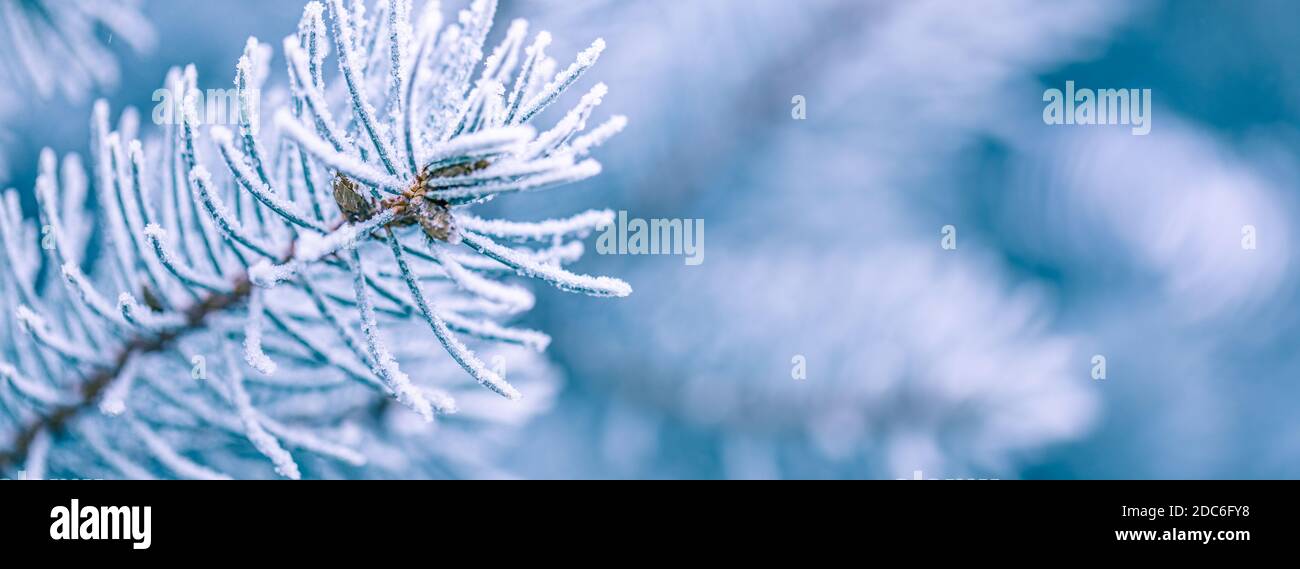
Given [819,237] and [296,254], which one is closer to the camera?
[296,254]

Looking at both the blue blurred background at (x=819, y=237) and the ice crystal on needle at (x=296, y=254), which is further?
the blue blurred background at (x=819, y=237)

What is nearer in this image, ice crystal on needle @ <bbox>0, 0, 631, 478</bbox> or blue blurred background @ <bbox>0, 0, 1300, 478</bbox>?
ice crystal on needle @ <bbox>0, 0, 631, 478</bbox>

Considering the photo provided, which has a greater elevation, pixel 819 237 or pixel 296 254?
pixel 819 237
